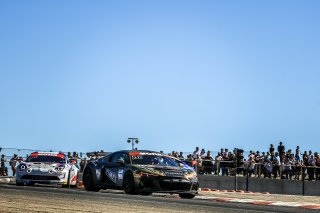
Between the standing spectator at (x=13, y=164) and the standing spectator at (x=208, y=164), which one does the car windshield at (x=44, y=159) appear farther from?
the standing spectator at (x=13, y=164)

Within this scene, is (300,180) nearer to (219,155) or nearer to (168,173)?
(219,155)

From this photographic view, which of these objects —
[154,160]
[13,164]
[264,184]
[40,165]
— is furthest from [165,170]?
[13,164]

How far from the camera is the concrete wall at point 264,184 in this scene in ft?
94.1

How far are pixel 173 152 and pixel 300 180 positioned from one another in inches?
272

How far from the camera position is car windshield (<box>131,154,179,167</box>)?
2039 cm

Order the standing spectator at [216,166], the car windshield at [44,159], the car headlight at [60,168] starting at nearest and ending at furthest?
the car headlight at [60,168] → the car windshield at [44,159] → the standing spectator at [216,166]

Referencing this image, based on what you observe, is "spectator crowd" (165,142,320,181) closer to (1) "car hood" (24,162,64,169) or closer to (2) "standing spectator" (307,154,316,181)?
(2) "standing spectator" (307,154,316,181)

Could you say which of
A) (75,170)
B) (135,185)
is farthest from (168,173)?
(75,170)

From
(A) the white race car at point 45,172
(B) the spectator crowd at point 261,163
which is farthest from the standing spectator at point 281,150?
(A) the white race car at point 45,172

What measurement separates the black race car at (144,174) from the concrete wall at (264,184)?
9.24 metres

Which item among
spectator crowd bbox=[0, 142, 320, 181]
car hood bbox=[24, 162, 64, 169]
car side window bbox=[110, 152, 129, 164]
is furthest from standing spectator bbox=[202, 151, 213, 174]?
car side window bbox=[110, 152, 129, 164]

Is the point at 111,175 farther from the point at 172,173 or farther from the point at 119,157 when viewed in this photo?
the point at 172,173

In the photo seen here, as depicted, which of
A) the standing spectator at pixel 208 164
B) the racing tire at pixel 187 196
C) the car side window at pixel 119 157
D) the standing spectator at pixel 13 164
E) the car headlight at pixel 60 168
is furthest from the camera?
the standing spectator at pixel 13 164

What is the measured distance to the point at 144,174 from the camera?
64.3ft
